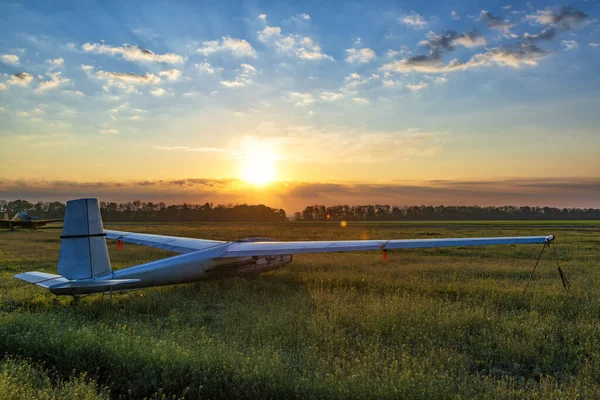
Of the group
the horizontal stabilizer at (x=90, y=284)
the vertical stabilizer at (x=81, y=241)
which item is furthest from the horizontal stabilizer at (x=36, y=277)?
the horizontal stabilizer at (x=90, y=284)

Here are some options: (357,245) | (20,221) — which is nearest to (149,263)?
(357,245)

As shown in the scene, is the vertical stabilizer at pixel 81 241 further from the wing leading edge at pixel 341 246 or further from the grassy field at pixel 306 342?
the wing leading edge at pixel 341 246

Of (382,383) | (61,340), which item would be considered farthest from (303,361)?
(61,340)

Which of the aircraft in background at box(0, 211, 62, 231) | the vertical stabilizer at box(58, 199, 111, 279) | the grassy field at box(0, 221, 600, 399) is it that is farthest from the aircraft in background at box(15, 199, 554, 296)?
the aircraft in background at box(0, 211, 62, 231)

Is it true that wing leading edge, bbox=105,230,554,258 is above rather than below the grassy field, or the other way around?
above

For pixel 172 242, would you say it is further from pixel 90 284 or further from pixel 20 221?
pixel 20 221

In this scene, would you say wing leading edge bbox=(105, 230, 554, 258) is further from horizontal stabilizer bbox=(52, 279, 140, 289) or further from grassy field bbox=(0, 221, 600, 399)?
horizontal stabilizer bbox=(52, 279, 140, 289)

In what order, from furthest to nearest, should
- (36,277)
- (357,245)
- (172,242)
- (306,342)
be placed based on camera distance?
(172,242) < (357,245) < (36,277) < (306,342)

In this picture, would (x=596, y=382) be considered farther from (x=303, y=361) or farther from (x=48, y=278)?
(x=48, y=278)
